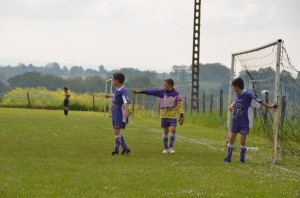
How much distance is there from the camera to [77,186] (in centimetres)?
851

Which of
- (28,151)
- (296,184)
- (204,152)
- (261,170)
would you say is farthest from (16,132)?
(296,184)

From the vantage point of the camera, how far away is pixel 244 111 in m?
12.7

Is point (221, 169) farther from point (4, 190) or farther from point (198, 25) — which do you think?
point (198, 25)

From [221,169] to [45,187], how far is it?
13.9ft

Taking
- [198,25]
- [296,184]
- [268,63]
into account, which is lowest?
→ [296,184]

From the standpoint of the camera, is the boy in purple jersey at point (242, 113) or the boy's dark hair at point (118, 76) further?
the boy's dark hair at point (118, 76)

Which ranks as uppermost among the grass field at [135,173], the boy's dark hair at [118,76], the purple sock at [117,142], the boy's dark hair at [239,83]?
the boy's dark hair at [118,76]

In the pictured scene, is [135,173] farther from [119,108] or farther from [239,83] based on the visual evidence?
[239,83]

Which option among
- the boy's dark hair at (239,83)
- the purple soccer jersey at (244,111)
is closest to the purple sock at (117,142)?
the purple soccer jersey at (244,111)

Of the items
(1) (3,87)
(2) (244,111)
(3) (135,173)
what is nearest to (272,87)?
(2) (244,111)

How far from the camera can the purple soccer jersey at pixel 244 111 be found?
1265 centimetres

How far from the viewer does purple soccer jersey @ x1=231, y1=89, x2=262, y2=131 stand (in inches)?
498

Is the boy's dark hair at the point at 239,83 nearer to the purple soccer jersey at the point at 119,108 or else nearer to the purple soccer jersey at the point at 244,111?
the purple soccer jersey at the point at 244,111

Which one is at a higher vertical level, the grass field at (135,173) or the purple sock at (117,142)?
the purple sock at (117,142)
